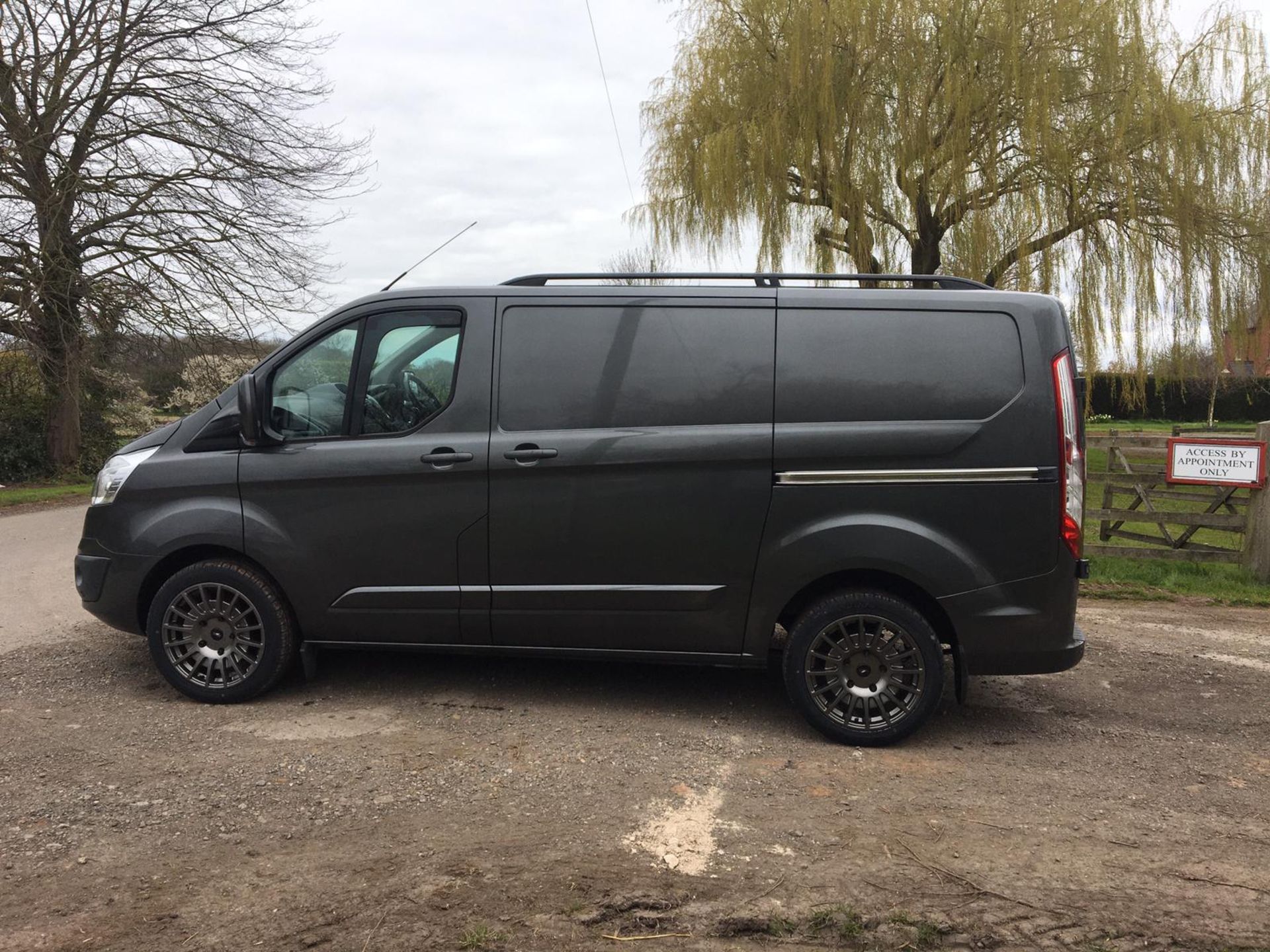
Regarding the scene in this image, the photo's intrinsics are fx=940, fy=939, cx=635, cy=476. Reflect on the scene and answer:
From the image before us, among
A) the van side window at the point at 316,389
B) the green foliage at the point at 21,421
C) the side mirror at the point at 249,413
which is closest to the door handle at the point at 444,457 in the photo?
the van side window at the point at 316,389

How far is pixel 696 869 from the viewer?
10.0 ft

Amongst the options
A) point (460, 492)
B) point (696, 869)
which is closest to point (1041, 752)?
point (696, 869)

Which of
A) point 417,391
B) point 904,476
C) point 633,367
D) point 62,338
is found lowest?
point 904,476

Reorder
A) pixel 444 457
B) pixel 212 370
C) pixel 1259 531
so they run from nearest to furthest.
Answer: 1. pixel 444 457
2. pixel 1259 531
3. pixel 212 370

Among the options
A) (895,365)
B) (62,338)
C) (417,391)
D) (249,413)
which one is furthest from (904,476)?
(62,338)

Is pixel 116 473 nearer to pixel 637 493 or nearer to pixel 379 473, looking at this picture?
pixel 379 473

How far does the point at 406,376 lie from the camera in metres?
4.59

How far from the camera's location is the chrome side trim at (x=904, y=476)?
13.3ft

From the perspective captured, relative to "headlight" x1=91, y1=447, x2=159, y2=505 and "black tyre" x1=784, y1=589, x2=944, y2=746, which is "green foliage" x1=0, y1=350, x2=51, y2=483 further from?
"black tyre" x1=784, y1=589, x2=944, y2=746

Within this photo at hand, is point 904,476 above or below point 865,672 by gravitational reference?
above

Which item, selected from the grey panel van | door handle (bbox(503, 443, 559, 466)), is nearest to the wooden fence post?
the grey panel van

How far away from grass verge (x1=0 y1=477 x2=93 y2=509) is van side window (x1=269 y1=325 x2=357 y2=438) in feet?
37.9

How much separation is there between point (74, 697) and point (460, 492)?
2.29 meters

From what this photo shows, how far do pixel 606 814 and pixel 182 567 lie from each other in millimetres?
2647
